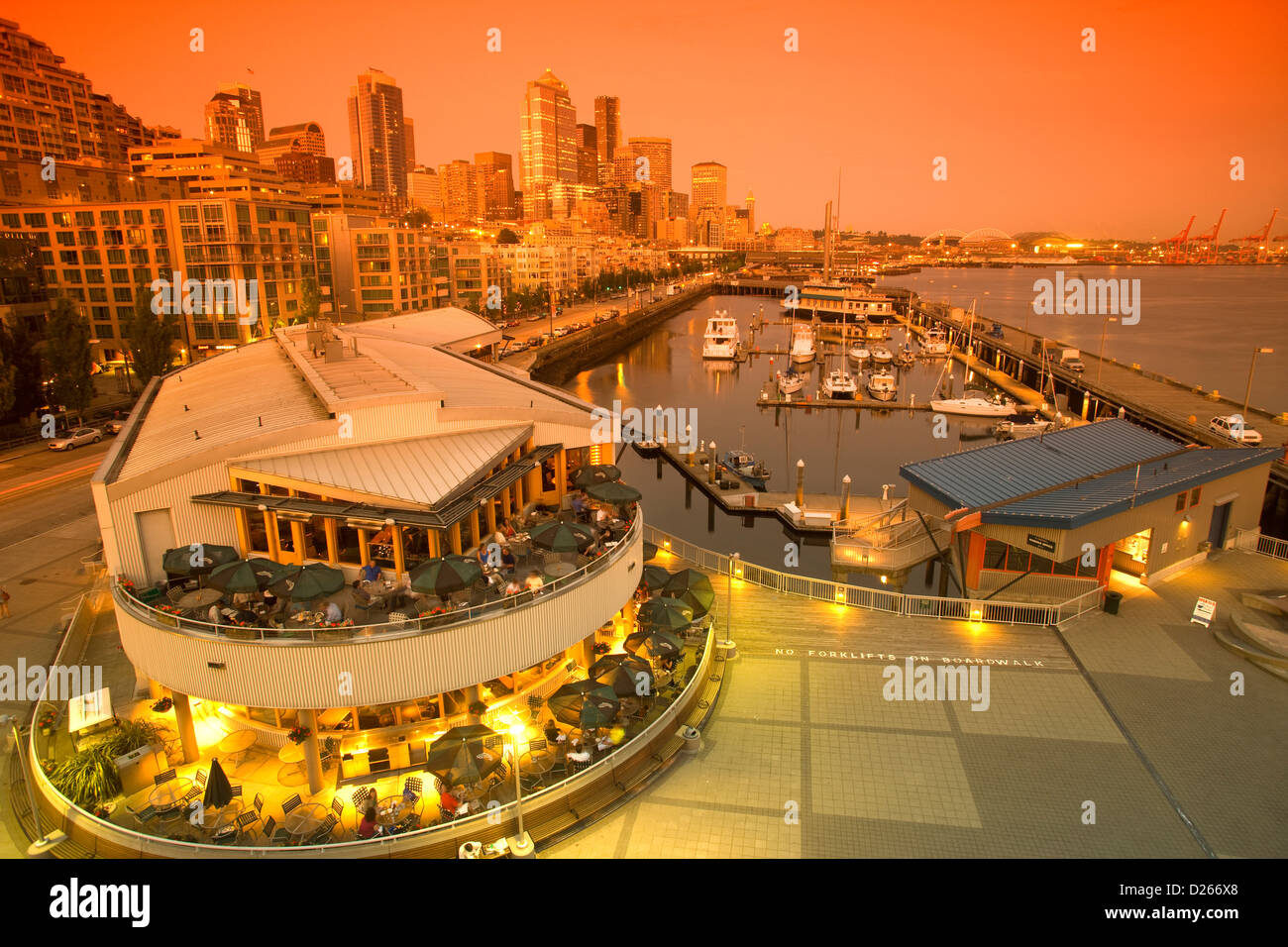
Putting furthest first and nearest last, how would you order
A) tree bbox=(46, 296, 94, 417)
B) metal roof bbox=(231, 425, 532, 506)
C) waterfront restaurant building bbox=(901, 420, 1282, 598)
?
tree bbox=(46, 296, 94, 417), waterfront restaurant building bbox=(901, 420, 1282, 598), metal roof bbox=(231, 425, 532, 506)

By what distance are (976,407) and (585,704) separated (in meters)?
60.6

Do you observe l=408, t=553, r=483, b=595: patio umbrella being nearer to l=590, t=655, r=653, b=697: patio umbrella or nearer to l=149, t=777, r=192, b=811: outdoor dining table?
l=590, t=655, r=653, b=697: patio umbrella

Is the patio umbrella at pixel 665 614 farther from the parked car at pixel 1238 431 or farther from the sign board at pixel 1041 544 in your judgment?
the parked car at pixel 1238 431

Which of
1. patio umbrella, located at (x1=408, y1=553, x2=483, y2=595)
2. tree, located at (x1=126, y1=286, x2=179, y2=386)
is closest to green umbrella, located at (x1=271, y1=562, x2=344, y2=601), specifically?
patio umbrella, located at (x1=408, y1=553, x2=483, y2=595)

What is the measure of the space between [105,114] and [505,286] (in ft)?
279

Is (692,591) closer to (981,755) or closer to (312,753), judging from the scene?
(981,755)

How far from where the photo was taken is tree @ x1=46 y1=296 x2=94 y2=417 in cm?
4738

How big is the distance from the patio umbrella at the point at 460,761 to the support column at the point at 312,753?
2.50 meters

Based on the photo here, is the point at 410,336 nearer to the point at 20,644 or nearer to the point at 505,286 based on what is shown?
the point at 20,644

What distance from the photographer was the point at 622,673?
58.2 ft

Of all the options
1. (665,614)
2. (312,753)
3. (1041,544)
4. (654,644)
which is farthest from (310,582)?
(1041,544)

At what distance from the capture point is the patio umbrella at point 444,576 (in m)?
16.4

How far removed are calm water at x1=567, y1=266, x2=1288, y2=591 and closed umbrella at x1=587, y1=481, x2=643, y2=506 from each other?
13927 millimetres

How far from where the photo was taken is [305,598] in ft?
52.1
